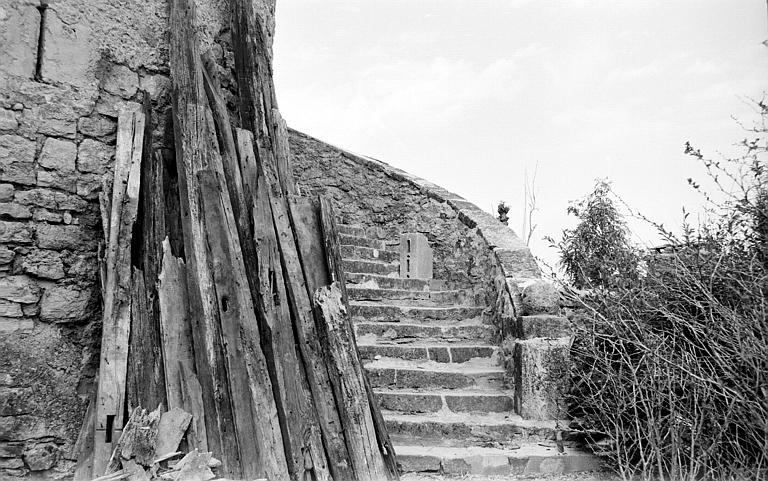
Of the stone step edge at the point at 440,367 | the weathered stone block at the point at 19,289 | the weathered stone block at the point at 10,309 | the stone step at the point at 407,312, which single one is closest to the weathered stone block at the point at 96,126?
the weathered stone block at the point at 19,289

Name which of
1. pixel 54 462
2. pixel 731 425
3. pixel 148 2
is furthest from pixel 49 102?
pixel 731 425

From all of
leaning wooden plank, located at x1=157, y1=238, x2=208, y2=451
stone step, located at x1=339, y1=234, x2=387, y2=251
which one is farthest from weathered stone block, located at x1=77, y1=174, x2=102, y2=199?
stone step, located at x1=339, y1=234, x2=387, y2=251

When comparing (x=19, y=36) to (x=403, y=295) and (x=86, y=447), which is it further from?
(x=403, y=295)

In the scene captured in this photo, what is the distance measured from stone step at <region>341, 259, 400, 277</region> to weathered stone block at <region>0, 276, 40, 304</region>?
3483 millimetres

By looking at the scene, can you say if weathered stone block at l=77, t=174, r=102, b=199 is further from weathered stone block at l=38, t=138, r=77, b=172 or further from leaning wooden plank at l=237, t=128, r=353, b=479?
leaning wooden plank at l=237, t=128, r=353, b=479

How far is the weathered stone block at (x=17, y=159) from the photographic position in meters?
2.79

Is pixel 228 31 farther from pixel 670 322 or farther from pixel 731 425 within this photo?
pixel 731 425

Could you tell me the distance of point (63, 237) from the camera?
115 inches

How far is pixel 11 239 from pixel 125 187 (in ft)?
1.86

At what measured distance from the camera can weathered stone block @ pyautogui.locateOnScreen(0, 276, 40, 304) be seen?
2.73m

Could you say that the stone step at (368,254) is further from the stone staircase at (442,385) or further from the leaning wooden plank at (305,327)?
the leaning wooden plank at (305,327)

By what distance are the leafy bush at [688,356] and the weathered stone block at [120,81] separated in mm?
3039

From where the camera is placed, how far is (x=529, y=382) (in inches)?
163

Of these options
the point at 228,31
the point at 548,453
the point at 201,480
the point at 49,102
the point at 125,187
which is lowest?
the point at 548,453
